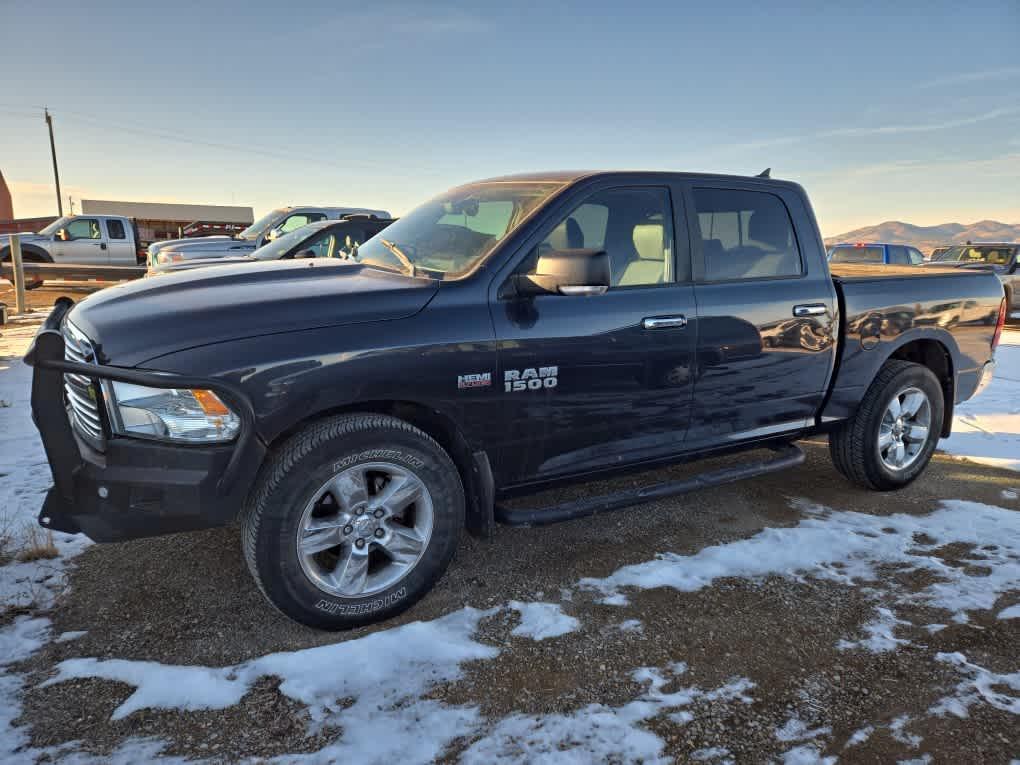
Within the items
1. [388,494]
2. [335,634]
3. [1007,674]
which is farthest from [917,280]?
[335,634]

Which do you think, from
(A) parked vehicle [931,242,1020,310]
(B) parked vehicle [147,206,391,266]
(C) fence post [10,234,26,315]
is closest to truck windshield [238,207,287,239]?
(B) parked vehicle [147,206,391,266]

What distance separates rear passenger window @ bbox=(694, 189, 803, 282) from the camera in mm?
3941

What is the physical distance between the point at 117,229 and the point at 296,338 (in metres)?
20.1

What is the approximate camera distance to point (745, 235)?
13.5ft

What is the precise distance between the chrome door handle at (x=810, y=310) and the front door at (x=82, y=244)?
2022 cm

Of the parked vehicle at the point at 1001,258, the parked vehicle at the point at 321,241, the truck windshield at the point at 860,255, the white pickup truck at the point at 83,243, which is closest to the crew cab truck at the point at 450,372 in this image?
the parked vehicle at the point at 321,241

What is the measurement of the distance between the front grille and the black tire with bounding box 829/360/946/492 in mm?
4253

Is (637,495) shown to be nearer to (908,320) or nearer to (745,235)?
(745,235)

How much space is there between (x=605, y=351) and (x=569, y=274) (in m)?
0.54

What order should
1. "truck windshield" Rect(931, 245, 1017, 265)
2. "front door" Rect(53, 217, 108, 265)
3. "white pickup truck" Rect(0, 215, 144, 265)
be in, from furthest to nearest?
"front door" Rect(53, 217, 108, 265) < "white pickup truck" Rect(0, 215, 144, 265) < "truck windshield" Rect(931, 245, 1017, 265)

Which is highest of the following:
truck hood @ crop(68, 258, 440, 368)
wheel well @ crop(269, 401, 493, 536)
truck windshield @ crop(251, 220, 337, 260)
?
truck windshield @ crop(251, 220, 337, 260)

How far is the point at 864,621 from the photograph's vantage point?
321 centimetres

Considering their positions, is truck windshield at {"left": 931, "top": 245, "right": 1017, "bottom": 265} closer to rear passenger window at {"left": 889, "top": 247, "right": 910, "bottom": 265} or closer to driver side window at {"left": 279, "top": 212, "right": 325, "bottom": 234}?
rear passenger window at {"left": 889, "top": 247, "right": 910, "bottom": 265}

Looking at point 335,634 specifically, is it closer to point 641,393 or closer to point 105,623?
point 105,623
